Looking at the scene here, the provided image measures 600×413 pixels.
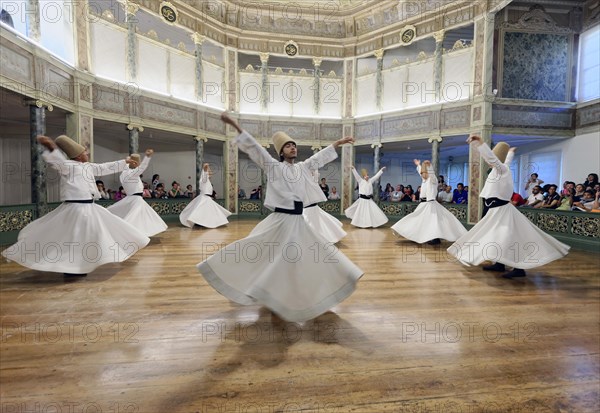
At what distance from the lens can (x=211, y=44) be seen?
11.5 m

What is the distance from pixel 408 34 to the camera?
10.7m

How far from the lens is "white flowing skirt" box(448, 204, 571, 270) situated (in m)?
4.06

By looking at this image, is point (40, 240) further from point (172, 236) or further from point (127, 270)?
point (172, 236)

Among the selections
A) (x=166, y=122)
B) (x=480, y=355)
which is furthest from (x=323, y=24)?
(x=480, y=355)

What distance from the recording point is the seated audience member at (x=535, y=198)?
7652 mm

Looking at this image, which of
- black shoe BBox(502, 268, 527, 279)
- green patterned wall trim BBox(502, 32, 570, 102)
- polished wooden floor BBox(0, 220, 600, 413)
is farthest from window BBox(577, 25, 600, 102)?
polished wooden floor BBox(0, 220, 600, 413)

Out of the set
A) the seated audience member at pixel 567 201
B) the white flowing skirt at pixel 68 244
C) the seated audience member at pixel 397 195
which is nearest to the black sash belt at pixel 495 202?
the seated audience member at pixel 567 201

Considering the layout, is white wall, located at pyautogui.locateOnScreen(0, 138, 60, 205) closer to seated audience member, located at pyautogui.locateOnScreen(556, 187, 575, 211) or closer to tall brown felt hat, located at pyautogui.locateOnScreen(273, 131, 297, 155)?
tall brown felt hat, located at pyautogui.locateOnScreen(273, 131, 297, 155)

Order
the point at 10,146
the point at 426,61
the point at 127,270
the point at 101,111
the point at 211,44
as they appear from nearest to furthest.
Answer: the point at 127,270 < the point at 101,111 < the point at 10,146 < the point at 426,61 < the point at 211,44

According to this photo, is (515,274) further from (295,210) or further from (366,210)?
(366,210)

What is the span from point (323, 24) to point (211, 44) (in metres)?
4.12

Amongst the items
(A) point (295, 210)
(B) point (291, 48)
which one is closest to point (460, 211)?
(B) point (291, 48)

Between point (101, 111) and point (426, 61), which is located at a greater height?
point (426, 61)

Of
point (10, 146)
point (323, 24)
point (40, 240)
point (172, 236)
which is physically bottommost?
point (172, 236)
